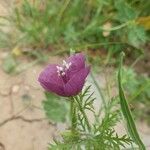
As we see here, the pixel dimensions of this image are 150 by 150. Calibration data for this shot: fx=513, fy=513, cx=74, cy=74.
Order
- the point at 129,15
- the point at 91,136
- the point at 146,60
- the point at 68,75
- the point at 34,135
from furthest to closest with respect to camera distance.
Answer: the point at 146,60 → the point at 129,15 → the point at 34,135 → the point at 91,136 → the point at 68,75

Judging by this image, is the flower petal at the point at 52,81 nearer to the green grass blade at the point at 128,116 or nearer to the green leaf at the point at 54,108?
the green grass blade at the point at 128,116

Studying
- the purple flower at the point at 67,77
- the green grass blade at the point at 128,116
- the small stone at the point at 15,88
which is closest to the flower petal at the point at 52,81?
the purple flower at the point at 67,77

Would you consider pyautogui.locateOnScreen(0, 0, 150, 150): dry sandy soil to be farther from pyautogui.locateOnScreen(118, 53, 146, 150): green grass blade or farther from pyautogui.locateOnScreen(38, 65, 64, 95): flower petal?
pyautogui.locateOnScreen(38, 65, 64, 95): flower petal

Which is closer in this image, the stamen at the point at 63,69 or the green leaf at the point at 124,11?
the stamen at the point at 63,69

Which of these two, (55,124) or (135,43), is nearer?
(55,124)

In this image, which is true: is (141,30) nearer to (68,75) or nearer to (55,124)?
(55,124)

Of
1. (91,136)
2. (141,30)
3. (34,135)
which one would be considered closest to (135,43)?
(141,30)

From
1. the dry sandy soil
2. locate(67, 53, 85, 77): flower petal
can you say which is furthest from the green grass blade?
the dry sandy soil

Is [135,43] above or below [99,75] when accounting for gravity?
above
